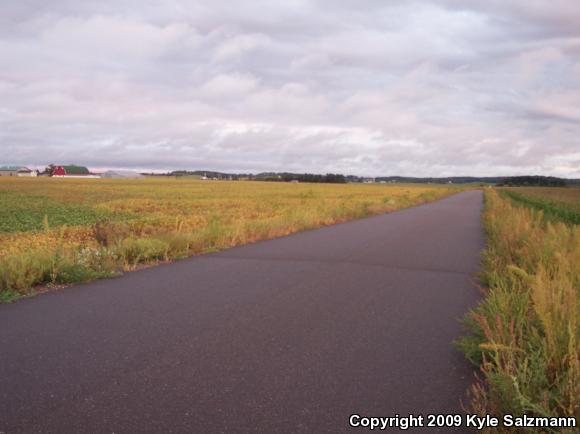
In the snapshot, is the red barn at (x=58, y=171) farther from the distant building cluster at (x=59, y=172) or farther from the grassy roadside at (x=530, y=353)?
the grassy roadside at (x=530, y=353)

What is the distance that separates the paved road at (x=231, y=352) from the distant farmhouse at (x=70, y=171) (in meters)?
179

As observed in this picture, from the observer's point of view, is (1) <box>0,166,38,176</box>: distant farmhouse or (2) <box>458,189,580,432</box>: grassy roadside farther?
(1) <box>0,166,38,176</box>: distant farmhouse

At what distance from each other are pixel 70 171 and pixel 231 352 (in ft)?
673

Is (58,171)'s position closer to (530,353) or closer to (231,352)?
(231,352)

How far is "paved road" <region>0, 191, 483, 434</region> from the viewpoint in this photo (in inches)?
139

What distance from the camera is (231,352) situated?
4738 millimetres

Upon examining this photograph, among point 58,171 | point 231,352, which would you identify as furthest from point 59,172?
point 231,352

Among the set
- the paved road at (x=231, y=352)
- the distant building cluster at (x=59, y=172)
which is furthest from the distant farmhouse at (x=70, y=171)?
the paved road at (x=231, y=352)

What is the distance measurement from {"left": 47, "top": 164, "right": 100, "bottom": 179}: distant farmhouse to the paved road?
179m

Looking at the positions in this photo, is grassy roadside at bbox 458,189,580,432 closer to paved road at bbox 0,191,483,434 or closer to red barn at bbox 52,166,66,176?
paved road at bbox 0,191,483,434

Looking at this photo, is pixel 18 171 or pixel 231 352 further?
pixel 18 171

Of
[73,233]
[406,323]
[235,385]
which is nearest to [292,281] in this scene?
[406,323]

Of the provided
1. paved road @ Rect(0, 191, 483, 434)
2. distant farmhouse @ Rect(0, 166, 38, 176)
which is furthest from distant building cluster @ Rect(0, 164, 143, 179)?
paved road @ Rect(0, 191, 483, 434)

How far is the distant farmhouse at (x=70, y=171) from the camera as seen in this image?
171 meters
